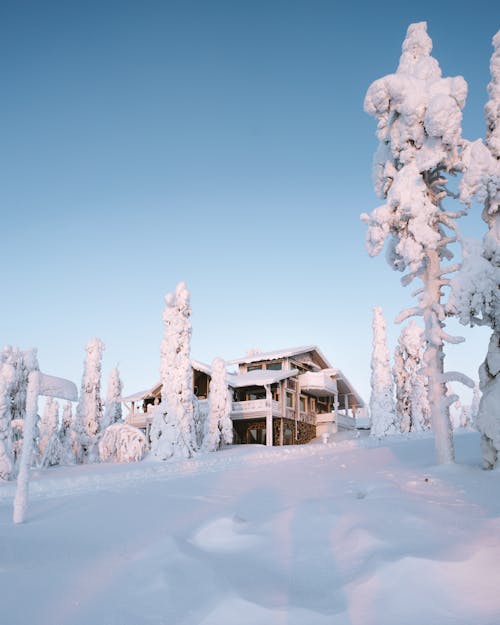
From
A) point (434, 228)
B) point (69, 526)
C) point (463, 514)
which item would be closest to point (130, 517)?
point (69, 526)

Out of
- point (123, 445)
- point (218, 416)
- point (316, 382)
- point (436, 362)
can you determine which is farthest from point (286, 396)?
point (436, 362)

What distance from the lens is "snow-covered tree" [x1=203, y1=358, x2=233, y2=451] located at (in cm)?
3161

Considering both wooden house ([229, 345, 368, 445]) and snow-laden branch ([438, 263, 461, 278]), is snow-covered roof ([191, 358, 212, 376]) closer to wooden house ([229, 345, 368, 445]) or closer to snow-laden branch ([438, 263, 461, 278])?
wooden house ([229, 345, 368, 445])

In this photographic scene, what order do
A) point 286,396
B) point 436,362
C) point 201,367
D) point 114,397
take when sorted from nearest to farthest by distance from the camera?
1. point 436,362
2. point 201,367
3. point 114,397
4. point 286,396

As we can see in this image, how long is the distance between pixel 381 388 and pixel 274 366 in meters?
10.0

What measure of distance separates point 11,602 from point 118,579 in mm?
949

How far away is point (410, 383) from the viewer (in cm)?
4047

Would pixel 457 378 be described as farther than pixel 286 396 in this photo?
No

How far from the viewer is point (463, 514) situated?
23.7 feet

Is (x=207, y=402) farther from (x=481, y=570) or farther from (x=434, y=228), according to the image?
(x=481, y=570)

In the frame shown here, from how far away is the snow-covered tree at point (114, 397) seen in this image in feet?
126

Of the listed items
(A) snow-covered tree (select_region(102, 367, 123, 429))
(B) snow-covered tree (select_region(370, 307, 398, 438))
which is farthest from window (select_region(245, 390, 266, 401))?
(A) snow-covered tree (select_region(102, 367, 123, 429))

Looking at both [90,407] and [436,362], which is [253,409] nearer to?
[90,407]

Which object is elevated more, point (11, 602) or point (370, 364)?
point (370, 364)
